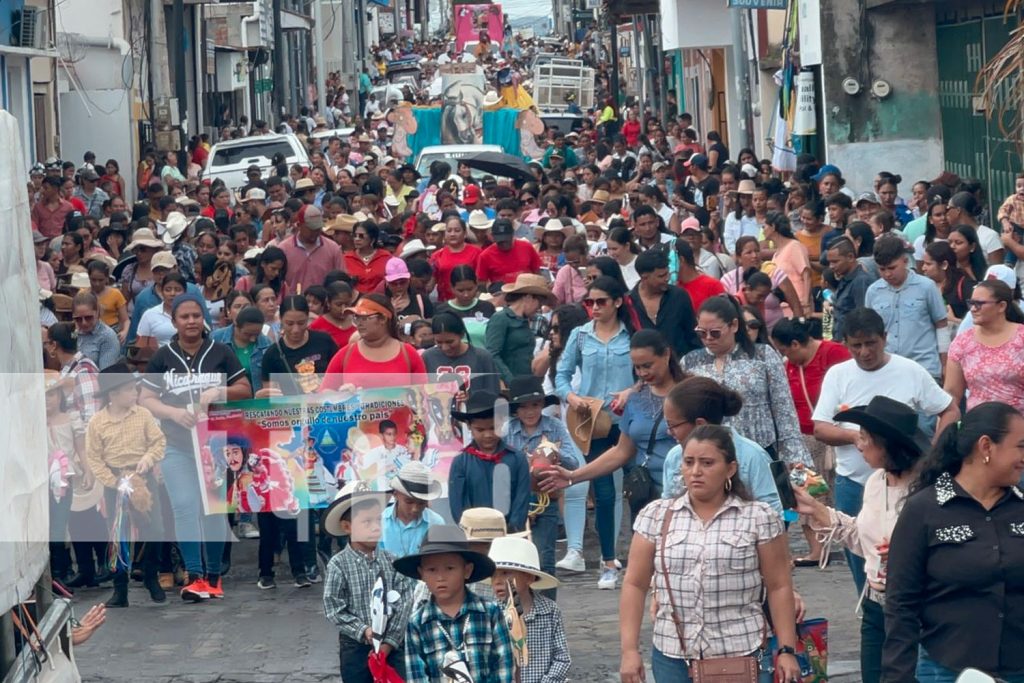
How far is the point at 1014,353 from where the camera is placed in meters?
9.42

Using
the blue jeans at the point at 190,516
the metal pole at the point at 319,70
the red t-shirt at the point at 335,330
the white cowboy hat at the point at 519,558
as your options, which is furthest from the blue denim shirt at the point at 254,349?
the metal pole at the point at 319,70

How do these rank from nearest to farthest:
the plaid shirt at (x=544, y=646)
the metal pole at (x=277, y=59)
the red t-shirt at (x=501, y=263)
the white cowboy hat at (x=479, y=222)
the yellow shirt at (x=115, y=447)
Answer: the plaid shirt at (x=544, y=646) < the yellow shirt at (x=115, y=447) < the red t-shirt at (x=501, y=263) < the white cowboy hat at (x=479, y=222) < the metal pole at (x=277, y=59)

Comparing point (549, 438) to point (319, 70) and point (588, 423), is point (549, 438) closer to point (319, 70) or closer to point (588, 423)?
point (588, 423)

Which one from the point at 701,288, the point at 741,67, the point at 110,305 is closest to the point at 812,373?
the point at 701,288

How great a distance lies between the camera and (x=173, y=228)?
60.9 ft

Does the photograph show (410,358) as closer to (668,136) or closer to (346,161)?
(346,161)

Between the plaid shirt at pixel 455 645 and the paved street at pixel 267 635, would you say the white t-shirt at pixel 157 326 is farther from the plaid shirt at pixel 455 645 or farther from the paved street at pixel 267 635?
the plaid shirt at pixel 455 645

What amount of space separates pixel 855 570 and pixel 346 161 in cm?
2559

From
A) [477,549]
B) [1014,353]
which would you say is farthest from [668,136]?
[477,549]

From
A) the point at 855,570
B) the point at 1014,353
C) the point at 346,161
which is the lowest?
the point at 855,570

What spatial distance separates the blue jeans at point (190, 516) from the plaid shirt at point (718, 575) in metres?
5.35

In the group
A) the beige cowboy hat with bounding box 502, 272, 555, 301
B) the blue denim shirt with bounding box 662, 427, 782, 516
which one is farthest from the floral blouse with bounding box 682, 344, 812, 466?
the beige cowboy hat with bounding box 502, 272, 555, 301

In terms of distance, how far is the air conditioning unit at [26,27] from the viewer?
26.8 m

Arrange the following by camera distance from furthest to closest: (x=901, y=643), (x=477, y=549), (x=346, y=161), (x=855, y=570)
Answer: (x=346, y=161) < (x=855, y=570) < (x=477, y=549) < (x=901, y=643)
